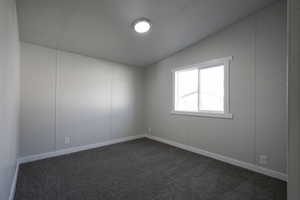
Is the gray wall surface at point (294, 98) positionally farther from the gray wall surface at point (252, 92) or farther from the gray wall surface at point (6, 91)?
the gray wall surface at point (252, 92)

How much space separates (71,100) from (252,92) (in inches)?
143

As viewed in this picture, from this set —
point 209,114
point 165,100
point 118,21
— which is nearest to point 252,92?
point 209,114

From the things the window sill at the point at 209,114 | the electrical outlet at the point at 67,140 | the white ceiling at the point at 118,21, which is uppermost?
the white ceiling at the point at 118,21

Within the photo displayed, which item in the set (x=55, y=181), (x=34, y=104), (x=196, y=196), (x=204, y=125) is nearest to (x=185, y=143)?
(x=204, y=125)

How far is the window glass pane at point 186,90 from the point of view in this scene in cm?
342

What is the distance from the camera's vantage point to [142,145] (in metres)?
3.81

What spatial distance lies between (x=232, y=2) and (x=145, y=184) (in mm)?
3073

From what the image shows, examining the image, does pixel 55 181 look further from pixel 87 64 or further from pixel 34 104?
pixel 87 64

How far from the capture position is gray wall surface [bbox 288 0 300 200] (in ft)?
1.62

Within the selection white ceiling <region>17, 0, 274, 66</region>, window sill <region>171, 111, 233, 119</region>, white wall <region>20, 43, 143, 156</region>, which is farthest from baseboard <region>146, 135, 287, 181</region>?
white ceiling <region>17, 0, 274, 66</region>

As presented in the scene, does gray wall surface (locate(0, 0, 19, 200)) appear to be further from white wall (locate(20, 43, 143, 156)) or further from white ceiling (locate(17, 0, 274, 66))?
white wall (locate(20, 43, 143, 156))

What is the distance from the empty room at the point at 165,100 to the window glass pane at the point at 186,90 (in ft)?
0.09

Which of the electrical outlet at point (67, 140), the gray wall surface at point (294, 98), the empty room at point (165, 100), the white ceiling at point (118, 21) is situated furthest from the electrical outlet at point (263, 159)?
the electrical outlet at point (67, 140)

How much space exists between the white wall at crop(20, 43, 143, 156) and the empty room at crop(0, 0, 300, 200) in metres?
0.02
